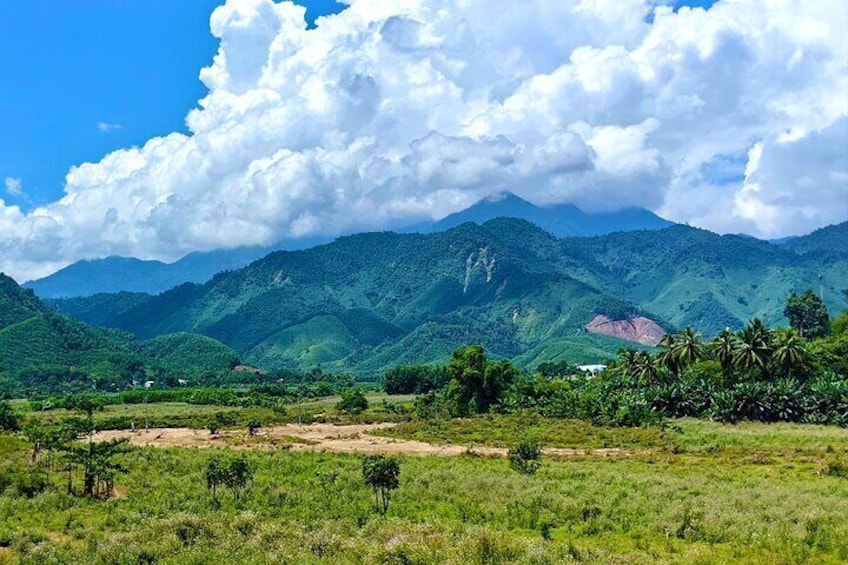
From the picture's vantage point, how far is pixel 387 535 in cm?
2897

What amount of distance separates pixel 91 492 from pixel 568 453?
132ft

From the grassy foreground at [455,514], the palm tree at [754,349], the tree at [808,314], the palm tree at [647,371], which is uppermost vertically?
the tree at [808,314]

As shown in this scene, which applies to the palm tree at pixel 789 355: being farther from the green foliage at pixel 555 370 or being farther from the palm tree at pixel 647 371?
the green foliage at pixel 555 370

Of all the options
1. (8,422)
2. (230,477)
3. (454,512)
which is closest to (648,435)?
(454,512)

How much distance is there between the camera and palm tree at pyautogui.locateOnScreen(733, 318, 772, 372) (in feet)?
299

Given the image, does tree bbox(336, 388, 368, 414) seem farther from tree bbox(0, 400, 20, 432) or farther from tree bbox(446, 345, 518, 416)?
tree bbox(0, 400, 20, 432)

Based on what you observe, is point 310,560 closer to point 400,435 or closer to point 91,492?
point 91,492

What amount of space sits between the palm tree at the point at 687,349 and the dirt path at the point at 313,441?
43.9 metres

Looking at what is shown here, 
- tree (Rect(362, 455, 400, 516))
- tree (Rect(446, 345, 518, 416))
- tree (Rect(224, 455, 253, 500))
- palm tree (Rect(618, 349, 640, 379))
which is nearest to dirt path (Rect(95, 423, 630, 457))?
tree (Rect(446, 345, 518, 416))

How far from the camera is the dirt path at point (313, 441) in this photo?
6369 cm

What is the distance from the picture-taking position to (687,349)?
10262cm

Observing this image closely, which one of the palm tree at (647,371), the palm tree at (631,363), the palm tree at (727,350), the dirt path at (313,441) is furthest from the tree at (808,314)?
the dirt path at (313,441)

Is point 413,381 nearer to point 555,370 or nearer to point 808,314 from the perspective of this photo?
point 555,370

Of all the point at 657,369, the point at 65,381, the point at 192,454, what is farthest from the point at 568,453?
the point at 65,381
